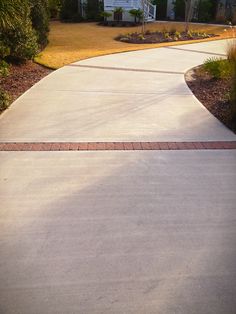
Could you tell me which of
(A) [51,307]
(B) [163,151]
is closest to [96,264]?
(A) [51,307]

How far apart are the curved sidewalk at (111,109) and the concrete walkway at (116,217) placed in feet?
0.14

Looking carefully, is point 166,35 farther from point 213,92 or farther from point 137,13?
point 213,92

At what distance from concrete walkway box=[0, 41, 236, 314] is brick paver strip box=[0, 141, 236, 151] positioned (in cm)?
9

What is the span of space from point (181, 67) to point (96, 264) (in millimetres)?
8165

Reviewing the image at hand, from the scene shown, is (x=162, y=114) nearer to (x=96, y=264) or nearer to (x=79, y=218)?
(x=79, y=218)

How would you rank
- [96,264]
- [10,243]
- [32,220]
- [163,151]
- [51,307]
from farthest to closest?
[163,151]
[32,220]
[10,243]
[96,264]
[51,307]

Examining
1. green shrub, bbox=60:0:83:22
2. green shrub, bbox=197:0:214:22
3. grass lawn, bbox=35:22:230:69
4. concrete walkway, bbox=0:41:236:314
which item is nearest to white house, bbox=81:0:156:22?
grass lawn, bbox=35:22:230:69

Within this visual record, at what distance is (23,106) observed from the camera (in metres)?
6.31

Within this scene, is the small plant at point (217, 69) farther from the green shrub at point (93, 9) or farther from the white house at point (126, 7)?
the green shrub at point (93, 9)

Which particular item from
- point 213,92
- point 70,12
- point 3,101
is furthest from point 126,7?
point 3,101

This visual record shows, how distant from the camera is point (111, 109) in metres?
6.25

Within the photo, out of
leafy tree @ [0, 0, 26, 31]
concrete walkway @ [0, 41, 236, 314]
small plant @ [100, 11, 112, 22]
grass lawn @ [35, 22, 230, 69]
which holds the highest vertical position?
leafy tree @ [0, 0, 26, 31]

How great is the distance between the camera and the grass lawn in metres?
10.8

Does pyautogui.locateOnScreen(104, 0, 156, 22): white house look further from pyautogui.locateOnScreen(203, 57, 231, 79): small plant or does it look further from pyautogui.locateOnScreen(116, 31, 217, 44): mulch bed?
pyautogui.locateOnScreen(203, 57, 231, 79): small plant
